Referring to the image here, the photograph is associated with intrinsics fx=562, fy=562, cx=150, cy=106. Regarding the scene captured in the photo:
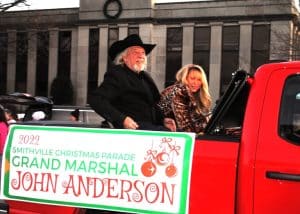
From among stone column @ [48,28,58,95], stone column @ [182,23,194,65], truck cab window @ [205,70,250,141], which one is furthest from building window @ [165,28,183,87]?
truck cab window @ [205,70,250,141]

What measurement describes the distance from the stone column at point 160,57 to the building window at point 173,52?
0.32m

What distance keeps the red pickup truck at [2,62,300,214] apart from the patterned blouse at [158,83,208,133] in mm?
1173

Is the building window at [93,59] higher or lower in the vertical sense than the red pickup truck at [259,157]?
higher

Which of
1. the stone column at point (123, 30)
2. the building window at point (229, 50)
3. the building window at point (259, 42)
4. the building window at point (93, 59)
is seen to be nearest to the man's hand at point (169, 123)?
the building window at point (259, 42)

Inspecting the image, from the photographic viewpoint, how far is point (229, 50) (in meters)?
41.8

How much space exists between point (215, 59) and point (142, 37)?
6337mm

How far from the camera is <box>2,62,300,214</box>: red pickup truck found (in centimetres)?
341

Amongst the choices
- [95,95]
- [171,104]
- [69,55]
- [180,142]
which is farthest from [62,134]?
[69,55]

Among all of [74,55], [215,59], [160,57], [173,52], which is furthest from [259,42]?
[74,55]

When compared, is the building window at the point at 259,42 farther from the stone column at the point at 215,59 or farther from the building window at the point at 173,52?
the building window at the point at 173,52

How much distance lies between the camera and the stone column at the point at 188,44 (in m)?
42.8

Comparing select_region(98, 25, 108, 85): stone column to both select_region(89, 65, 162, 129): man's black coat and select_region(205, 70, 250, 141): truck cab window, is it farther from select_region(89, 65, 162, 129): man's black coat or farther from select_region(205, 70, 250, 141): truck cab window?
select_region(205, 70, 250, 141): truck cab window

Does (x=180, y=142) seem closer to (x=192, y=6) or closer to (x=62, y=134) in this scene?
(x=62, y=134)

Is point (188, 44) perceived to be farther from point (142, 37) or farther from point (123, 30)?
point (123, 30)
